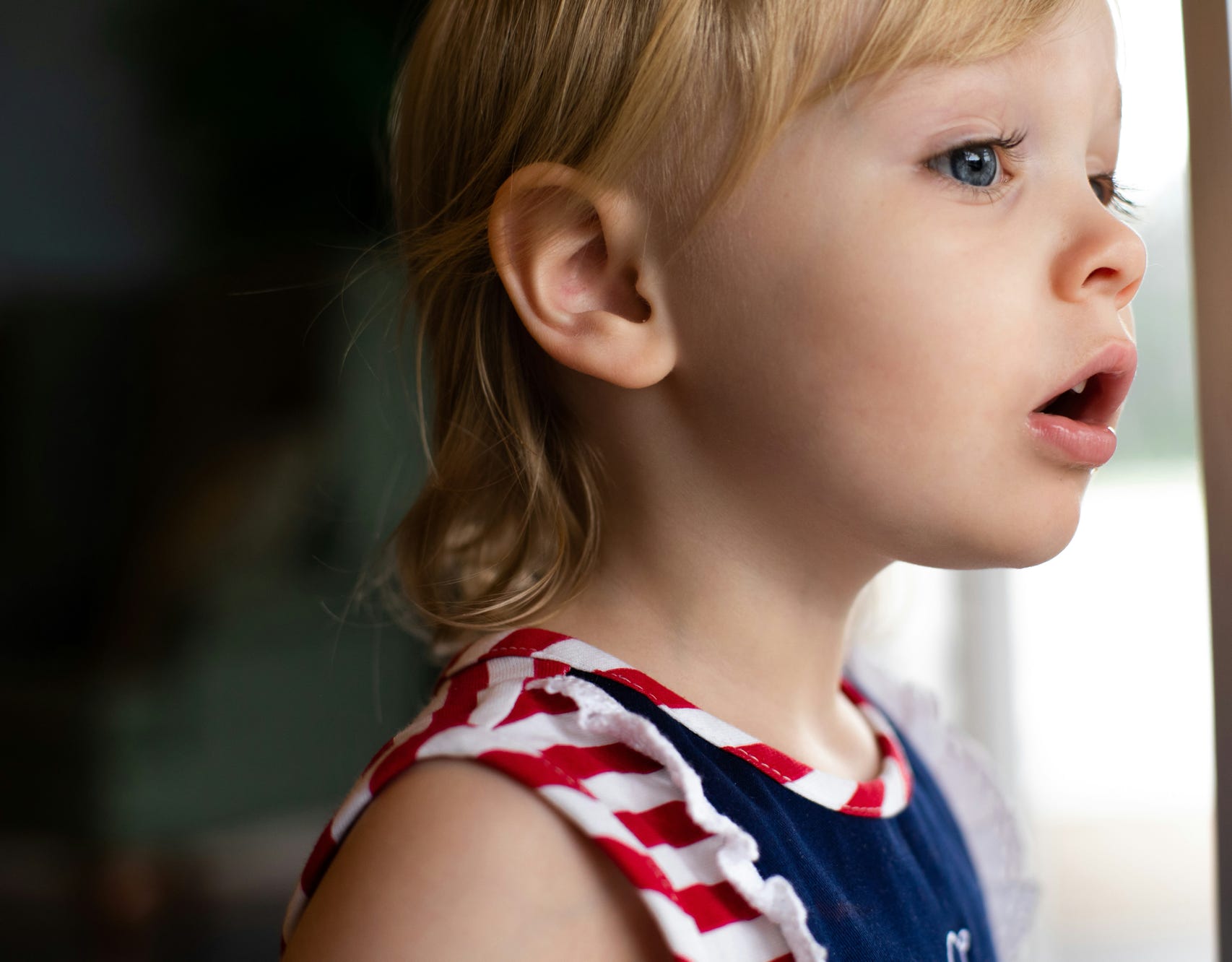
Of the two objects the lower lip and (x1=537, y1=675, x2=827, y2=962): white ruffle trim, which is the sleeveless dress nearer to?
(x1=537, y1=675, x2=827, y2=962): white ruffle trim

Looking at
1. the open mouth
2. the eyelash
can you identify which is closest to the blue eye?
the eyelash

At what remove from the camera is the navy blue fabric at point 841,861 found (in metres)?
0.55

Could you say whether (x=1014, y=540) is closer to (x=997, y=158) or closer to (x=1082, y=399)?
(x=1082, y=399)

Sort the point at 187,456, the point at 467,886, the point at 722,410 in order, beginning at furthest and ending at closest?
the point at 187,456, the point at 722,410, the point at 467,886

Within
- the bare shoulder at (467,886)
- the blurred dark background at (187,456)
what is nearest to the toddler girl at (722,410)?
the bare shoulder at (467,886)

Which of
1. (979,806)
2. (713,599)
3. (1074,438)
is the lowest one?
(979,806)

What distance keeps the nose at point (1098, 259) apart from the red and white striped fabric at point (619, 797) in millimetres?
282

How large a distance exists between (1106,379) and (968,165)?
12 centimetres

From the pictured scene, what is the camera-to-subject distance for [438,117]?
0.64 meters

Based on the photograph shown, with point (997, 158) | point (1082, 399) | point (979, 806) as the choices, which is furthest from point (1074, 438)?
point (979, 806)

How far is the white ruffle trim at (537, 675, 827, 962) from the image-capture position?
1.62 feet

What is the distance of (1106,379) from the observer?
54 centimetres

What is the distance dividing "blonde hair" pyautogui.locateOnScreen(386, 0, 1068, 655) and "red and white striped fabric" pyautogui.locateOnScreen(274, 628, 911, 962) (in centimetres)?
9

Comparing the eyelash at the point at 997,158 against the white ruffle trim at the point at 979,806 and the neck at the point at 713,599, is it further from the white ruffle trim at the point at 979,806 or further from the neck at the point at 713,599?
the white ruffle trim at the point at 979,806
